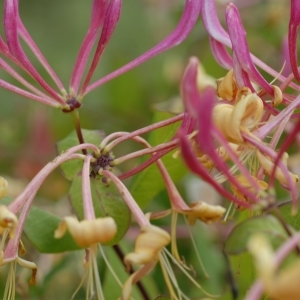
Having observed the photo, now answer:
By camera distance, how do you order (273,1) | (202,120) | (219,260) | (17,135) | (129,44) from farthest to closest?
(129,44)
(17,135)
(273,1)
(219,260)
(202,120)

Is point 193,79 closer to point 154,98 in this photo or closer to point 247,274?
point 247,274

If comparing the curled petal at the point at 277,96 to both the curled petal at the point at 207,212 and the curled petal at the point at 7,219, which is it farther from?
the curled petal at the point at 7,219

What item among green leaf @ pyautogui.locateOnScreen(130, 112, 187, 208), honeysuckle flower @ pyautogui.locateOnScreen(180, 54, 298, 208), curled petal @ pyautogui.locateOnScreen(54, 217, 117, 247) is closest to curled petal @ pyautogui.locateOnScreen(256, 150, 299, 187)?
honeysuckle flower @ pyautogui.locateOnScreen(180, 54, 298, 208)

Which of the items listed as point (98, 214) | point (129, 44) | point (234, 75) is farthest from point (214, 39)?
point (129, 44)

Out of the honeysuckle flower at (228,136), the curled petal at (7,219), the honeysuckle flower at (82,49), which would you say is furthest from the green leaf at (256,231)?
the honeysuckle flower at (82,49)

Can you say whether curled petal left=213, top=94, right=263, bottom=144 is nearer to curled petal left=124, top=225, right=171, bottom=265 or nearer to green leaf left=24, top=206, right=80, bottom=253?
curled petal left=124, top=225, right=171, bottom=265

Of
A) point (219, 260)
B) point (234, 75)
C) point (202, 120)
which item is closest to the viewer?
point (202, 120)

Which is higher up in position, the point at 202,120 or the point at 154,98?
the point at 202,120
